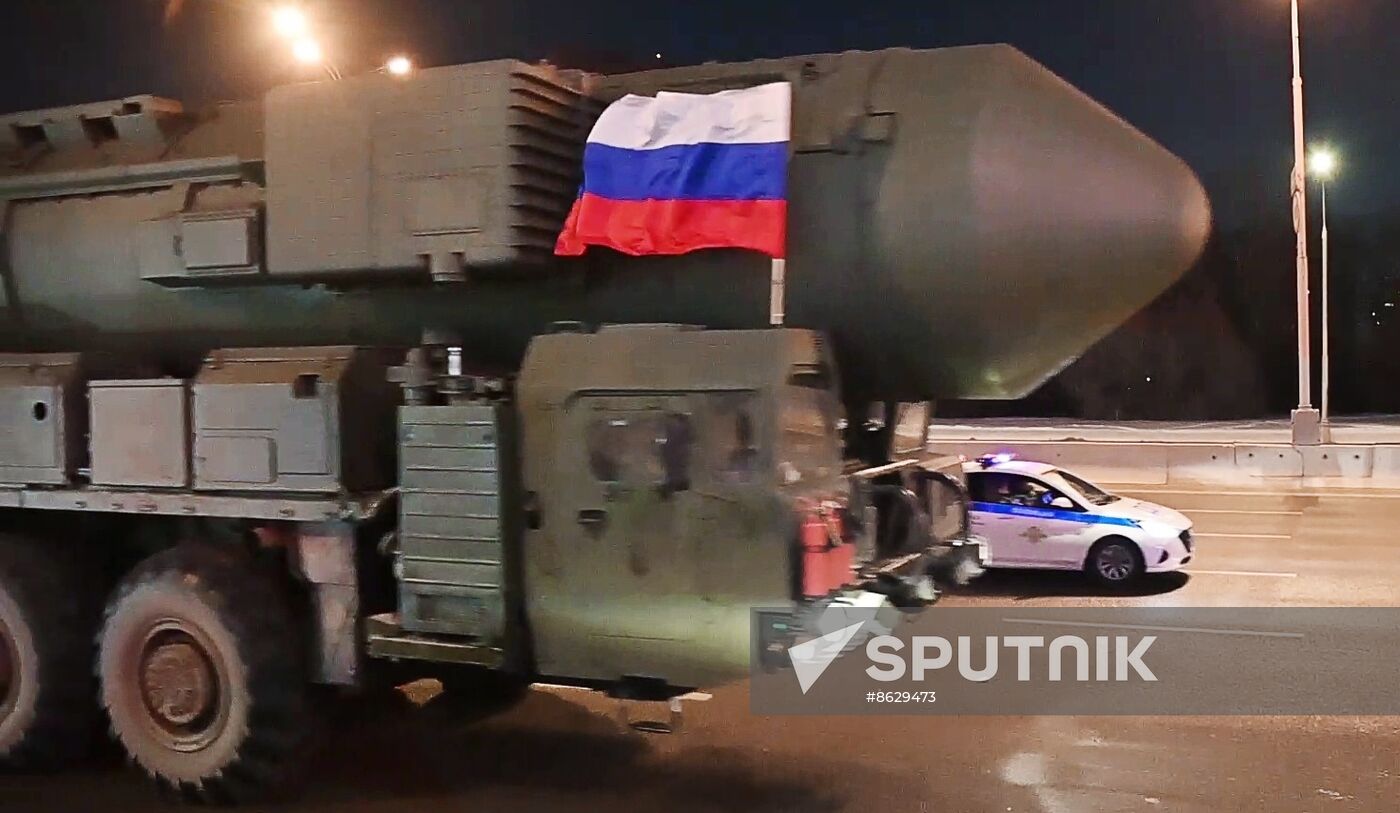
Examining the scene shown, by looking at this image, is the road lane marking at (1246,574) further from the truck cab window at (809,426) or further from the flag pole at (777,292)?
the flag pole at (777,292)

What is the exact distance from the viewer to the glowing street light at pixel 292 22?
1368cm

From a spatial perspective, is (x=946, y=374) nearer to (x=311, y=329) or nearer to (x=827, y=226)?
(x=827, y=226)

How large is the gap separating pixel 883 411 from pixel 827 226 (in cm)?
124

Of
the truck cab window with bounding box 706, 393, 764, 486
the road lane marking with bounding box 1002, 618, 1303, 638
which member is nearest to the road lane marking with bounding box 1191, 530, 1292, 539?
the road lane marking with bounding box 1002, 618, 1303, 638

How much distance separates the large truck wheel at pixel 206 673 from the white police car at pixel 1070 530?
6970 mm

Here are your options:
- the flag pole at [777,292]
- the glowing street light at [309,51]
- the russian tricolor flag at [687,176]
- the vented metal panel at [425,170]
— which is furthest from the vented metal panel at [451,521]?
the glowing street light at [309,51]

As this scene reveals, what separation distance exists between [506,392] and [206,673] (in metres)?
1.85

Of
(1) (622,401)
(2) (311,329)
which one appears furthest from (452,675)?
(1) (622,401)

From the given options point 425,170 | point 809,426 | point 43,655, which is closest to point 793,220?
point 809,426

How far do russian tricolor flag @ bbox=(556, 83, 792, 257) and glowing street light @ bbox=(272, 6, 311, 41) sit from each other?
31.7 ft

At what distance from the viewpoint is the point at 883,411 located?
6004mm

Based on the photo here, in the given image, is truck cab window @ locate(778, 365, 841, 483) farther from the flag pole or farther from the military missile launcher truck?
the flag pole

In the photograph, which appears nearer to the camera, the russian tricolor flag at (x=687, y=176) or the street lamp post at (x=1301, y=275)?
the russian tricolor flag at (x=687, y=176)

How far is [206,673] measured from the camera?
551 cm
